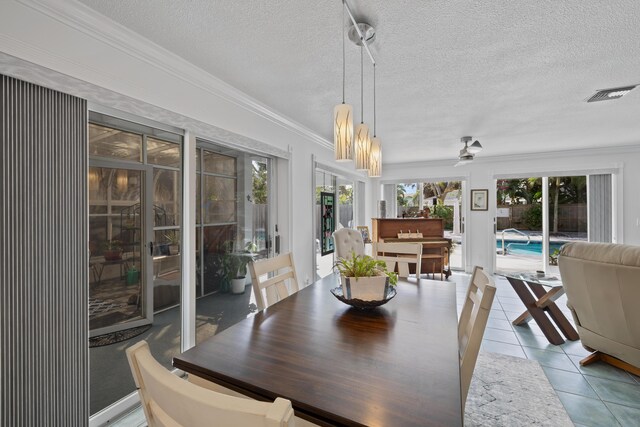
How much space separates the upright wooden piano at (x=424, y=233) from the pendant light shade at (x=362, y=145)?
13.3 feet

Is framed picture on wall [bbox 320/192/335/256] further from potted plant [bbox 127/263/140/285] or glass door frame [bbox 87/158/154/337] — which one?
potted plant [bbox 127/263/140/285]

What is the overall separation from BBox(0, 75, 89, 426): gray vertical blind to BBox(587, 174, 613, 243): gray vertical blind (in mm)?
7503

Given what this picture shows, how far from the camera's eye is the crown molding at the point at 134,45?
1.57 m

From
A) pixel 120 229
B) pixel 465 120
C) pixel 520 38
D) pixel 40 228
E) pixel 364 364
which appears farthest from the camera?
pixel 465 120

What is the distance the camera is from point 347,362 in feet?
3.55

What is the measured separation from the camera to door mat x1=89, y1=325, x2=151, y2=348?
198 cm

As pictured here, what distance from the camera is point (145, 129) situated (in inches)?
87.0

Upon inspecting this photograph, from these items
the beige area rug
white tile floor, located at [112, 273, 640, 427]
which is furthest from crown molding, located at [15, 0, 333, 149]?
the beige area rug

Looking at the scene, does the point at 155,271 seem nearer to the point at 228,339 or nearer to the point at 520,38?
the point at 228,339

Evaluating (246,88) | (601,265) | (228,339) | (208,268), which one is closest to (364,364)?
(228,339)

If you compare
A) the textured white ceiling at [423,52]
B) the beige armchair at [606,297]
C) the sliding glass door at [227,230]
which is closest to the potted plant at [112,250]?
the sliding glass door at [227,230]

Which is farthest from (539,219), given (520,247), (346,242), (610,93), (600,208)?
(346,242)

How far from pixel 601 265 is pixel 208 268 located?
3.21 m

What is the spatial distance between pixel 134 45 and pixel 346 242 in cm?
342
